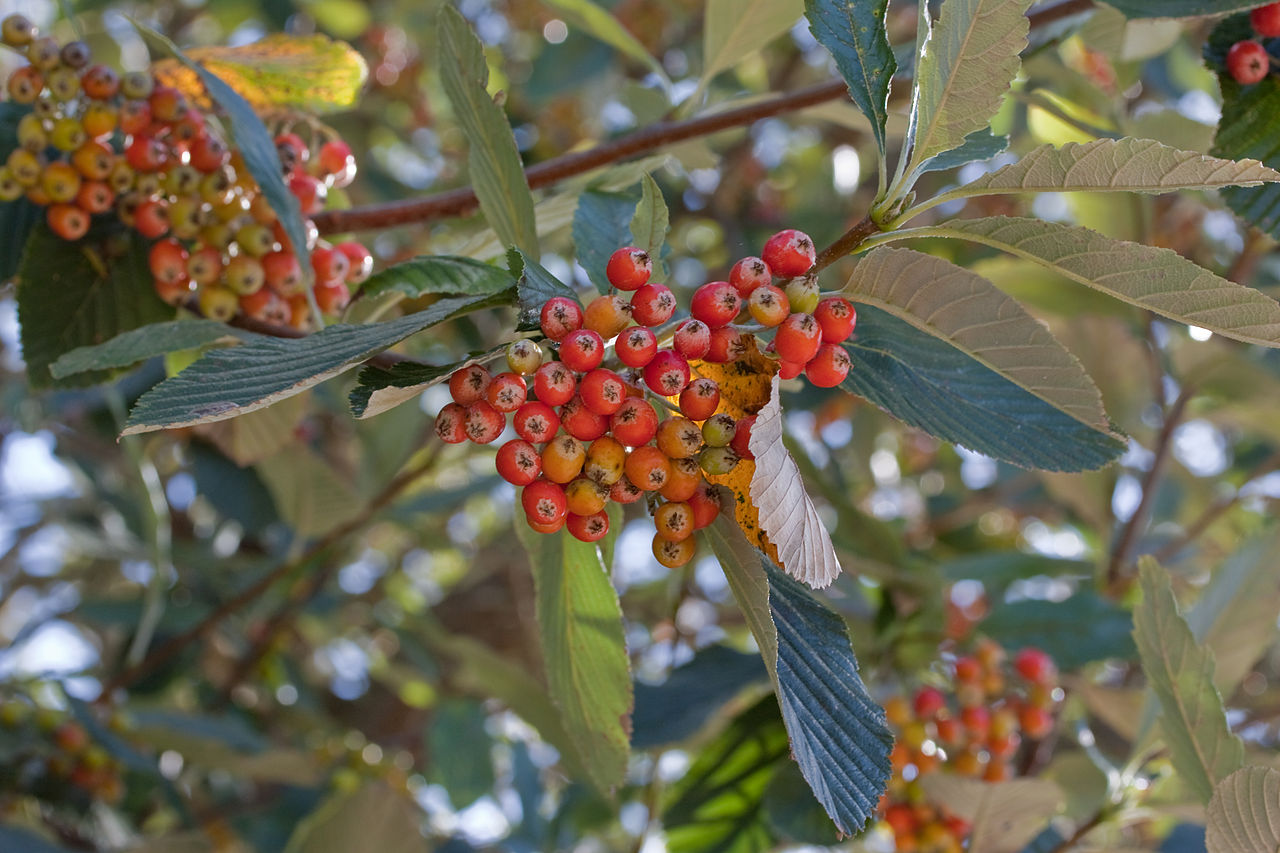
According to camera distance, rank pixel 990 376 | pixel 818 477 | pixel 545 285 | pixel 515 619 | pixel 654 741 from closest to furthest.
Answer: pixel 545 285, pixel 990 376, pixel 654 741, pixel 818 477, pixel 515 619

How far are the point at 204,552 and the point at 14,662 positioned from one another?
155 cm

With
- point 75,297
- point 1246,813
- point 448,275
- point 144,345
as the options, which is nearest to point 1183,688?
point 1246,813

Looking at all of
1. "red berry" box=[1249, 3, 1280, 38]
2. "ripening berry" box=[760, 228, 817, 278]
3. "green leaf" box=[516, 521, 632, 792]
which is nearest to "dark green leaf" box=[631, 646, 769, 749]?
"green leaf" box=[516, 521, 632, 792]

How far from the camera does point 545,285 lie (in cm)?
104

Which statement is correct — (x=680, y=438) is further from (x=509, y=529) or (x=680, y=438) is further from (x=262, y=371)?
(x=509, y=529)

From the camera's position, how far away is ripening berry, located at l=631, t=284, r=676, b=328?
1.03 m

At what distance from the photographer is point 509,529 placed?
4535 millimetres

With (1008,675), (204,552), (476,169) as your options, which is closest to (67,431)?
(204,552)

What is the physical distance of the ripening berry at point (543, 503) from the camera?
1057 mm

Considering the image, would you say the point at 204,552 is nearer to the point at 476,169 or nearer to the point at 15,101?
the point at 15,101

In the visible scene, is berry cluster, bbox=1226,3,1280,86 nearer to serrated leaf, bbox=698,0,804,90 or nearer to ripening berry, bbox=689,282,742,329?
serrated leaf, bbox=698,0,804,90

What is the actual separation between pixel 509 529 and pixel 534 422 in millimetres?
3566

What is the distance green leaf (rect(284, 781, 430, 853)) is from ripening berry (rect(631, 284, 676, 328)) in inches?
60.3

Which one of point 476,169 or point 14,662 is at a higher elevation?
point 476,169
